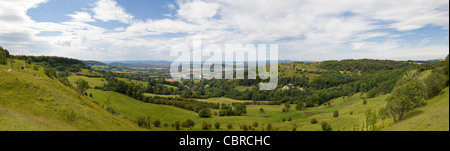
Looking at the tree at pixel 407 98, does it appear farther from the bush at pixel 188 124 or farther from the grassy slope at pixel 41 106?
the bush at pixel 188 124

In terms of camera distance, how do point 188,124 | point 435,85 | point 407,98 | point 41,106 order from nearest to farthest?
point 41,106 → point 407,98 → point 435,85 → point 188,124

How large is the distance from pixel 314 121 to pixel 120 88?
97.6 metres

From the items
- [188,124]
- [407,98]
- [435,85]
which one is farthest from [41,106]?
[435,85]

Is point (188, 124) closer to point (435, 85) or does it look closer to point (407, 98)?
point (407, 98)

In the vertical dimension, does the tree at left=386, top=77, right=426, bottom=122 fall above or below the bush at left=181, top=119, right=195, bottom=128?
above

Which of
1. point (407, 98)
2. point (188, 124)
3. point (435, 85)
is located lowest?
point (188, 124)

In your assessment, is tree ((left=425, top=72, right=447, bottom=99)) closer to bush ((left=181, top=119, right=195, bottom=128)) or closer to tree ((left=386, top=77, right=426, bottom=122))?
tree ((left=386, top=77, right=426, bottom=122))

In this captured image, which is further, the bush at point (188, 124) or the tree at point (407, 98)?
the bush at point (188, 124)

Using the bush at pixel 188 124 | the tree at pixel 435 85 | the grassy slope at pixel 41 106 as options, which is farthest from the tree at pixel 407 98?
the bush at pixel 188 124

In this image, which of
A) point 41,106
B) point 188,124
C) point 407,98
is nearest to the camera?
point 41,106

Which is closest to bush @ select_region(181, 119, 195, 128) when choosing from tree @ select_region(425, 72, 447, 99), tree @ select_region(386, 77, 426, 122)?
tree @ select_region(386, 77, 426, 122)

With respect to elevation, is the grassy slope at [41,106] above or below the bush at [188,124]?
above

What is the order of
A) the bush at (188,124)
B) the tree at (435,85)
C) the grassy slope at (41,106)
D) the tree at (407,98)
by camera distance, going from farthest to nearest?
the bush at (188,124), the tree at (435,85), the tree at (407,98), the grassy slope at (41,106)

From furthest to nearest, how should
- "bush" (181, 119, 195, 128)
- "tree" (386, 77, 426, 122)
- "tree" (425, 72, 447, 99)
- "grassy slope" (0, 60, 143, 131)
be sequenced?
"bush" (181, 119, 195, 128) → "tree" (425, 72, 447, 99) → "tree" (386, 77, 426, 122) → "grassy slope" (0, 60, 143, 131)
